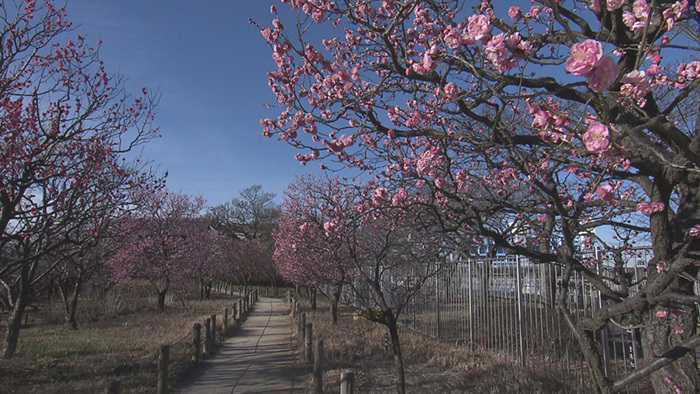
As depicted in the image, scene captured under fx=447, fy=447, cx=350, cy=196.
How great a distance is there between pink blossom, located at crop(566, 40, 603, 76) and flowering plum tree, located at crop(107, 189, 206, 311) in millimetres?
19475

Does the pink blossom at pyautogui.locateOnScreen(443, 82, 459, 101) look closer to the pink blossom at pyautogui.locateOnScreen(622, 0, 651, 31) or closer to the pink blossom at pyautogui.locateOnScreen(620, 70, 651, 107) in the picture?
the pink blossom at pyautogui.locateOnScreen(622, 0, 651, 31)

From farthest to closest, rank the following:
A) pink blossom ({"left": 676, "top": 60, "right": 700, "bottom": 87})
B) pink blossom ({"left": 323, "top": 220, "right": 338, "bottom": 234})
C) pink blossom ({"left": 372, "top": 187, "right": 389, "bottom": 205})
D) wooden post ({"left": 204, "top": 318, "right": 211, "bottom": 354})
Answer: wooden post ({"left": 204, "top": 318, "right": 211, "bottom": 354})
pink blossom ({"left": 323, "top": 220, "right": 338, "bottom": 234})
pink blossom ({"left": 372, "top": 187, "right": 389, "bottom": 205})
pink blossom ({"left": 676, "top": 60, "right": 700, "bottom": 87})

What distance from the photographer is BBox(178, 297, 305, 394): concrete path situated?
7.52m

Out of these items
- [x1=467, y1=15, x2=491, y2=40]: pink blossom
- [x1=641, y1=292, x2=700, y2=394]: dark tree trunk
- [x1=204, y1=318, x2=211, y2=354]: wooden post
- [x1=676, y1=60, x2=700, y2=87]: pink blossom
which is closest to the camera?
[x1=467, y1=15, x2=491, y2=40]: pink blossom

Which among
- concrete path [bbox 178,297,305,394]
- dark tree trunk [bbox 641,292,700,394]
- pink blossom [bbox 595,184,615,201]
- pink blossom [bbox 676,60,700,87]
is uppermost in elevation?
pink blossom [bbox 676,60,700,87]

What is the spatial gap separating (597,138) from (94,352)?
1156cm

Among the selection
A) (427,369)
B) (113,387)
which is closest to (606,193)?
(113,387)

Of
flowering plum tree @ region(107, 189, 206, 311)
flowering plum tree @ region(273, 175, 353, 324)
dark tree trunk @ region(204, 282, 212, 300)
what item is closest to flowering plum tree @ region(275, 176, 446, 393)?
flowering plum tree @ region(273, 175, 353, 324)

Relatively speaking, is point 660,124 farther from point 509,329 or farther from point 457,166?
point 509,329

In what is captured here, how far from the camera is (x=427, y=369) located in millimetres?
8484

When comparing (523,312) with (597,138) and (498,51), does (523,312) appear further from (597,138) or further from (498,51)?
(597,138)

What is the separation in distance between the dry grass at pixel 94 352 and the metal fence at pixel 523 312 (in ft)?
14.2

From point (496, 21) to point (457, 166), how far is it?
2281 mm

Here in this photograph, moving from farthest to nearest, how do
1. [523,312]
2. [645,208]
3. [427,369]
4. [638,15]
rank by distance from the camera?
[427,369]
[523,312]
[645,208]
[638,15]
